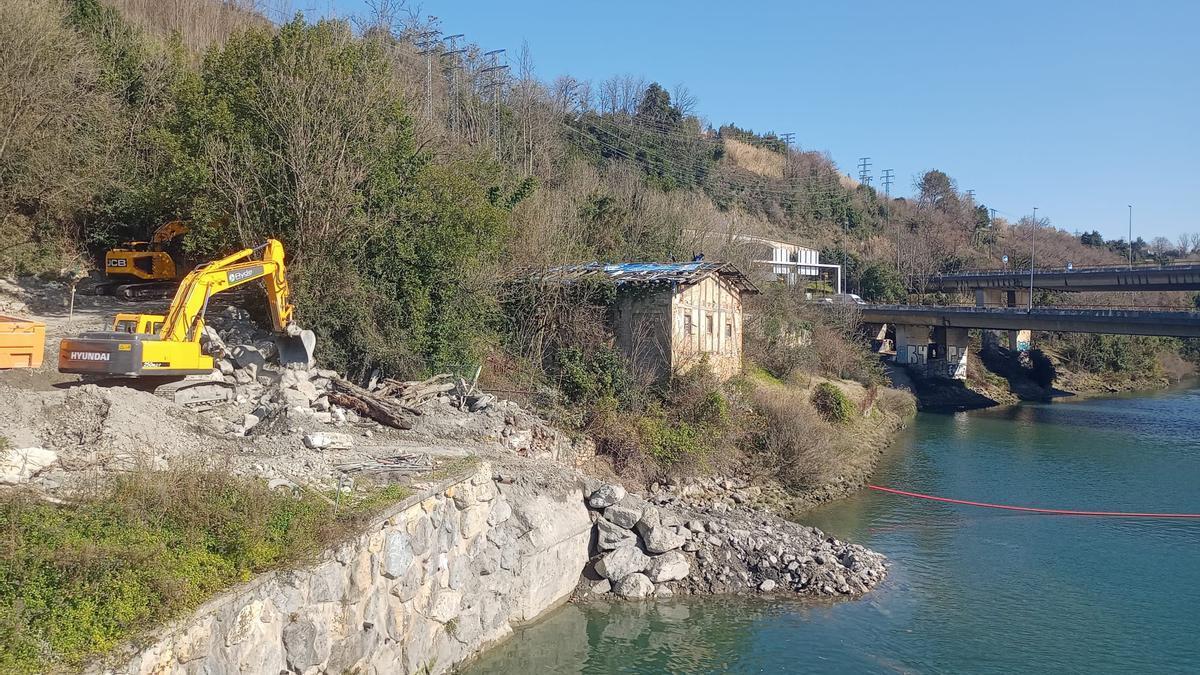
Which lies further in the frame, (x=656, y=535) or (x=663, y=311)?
(x=663, y=311)

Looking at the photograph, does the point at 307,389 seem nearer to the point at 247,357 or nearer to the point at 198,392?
the point at 247,357

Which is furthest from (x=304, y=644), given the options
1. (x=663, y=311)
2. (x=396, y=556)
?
(x=663, y=311)

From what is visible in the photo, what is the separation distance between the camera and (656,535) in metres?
16.7

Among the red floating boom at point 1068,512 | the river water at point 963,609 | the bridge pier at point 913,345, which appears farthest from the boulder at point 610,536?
the bridge pier at point 913,345

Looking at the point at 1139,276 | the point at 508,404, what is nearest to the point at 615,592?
the point at 508,404

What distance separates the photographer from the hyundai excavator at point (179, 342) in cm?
1452

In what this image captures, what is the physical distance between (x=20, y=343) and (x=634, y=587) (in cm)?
1198

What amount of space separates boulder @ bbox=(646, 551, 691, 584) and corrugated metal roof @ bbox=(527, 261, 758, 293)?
1116 centimetres

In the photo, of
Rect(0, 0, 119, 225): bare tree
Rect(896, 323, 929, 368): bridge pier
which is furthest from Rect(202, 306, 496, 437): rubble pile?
Rect(896, 323, 929, 368): bridge pier

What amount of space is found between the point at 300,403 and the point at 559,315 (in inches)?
421

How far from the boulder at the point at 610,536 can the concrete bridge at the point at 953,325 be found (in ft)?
116

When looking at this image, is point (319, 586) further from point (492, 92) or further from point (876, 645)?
point (492, 92)

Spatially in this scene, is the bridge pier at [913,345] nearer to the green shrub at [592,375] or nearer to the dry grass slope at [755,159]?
the green shrub at [592,375]

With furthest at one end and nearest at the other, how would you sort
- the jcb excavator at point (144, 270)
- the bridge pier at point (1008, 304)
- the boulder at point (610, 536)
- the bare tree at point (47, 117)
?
the bridge pier at point (1008, 304), the jcb excavator at point (144, 270), the bare tree at point (47, 117), the boulder at point (610, 536)
